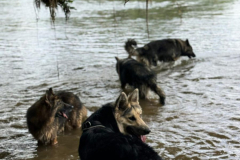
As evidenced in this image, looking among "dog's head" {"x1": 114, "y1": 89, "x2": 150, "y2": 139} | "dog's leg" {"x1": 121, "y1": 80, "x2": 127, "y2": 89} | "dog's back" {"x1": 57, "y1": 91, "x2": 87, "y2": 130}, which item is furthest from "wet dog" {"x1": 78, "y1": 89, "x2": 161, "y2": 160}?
"dog's leg" {"x1": 121, "y1": 80, "x2": 127, "y2": 89}

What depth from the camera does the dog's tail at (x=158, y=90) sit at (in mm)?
9133

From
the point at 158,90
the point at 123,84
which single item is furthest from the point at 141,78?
the point at 123,84

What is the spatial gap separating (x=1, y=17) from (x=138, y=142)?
26.1m

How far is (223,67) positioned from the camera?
1275 cm

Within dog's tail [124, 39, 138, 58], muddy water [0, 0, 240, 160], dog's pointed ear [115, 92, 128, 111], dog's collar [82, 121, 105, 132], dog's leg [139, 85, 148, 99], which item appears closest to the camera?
dog's collar [82, 121, 105, 132]

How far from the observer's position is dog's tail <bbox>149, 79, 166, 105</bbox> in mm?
9133

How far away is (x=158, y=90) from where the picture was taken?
929 centimetres

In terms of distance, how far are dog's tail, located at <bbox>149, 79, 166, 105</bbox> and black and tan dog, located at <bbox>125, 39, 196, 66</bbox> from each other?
3599 mm

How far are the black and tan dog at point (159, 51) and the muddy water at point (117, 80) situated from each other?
0.46m

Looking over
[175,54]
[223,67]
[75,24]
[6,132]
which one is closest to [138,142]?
[6,132]

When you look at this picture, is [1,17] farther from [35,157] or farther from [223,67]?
[35,157]

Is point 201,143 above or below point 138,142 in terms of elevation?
below

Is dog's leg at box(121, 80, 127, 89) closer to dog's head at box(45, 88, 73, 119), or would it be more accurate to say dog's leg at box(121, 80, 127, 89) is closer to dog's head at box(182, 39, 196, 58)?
dog's head at box(45, 88, 73, 119)

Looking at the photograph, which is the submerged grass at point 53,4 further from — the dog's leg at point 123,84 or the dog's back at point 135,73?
the dog's leg at point 123,84
